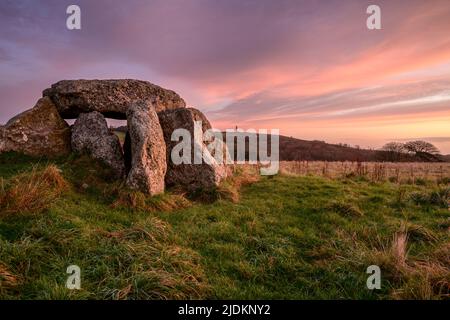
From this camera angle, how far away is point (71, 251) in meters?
5.50

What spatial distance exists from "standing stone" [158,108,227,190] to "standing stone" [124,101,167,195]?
574 millimetres

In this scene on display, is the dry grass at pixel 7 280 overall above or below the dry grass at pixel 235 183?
below

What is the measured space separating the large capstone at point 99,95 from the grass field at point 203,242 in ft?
8.34

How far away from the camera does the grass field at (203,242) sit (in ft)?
15.6

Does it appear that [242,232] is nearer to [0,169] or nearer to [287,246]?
[287,246]

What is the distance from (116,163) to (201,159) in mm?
2710

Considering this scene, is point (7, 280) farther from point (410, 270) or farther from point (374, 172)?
point (374, 172)

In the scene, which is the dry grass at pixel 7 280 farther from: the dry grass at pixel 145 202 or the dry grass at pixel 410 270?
the dry grass at pixel 410 270

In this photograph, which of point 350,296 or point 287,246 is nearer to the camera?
point 350,296

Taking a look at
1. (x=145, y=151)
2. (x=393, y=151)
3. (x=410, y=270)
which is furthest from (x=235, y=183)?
(x=393, y=151)

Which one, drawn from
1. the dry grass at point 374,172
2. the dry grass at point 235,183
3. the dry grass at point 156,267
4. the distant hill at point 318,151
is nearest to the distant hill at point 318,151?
the distant hill at point 318,151

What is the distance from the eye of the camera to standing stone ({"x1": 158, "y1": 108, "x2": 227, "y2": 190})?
10594 millimetres

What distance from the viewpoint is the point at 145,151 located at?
932 centimetres
